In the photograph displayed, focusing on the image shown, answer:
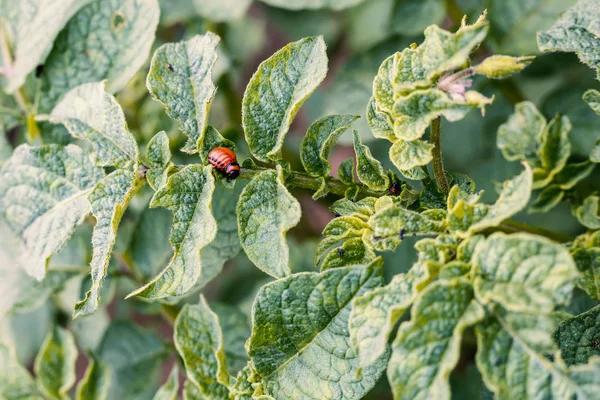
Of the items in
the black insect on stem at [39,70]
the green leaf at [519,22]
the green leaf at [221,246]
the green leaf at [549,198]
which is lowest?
the green leaf at [221,246]

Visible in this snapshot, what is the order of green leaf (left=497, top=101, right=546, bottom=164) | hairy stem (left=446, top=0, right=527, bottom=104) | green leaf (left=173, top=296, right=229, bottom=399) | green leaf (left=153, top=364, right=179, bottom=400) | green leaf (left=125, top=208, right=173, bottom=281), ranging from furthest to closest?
hairy stem (left=446, top=0, right=527, bottom=104) → green leaf (left=125, top=208, right=173, bottom=281) → green leaf (left=153, top=364, right=179, bottom=400) → green leaf (left=173, top=296, right=229, bottom=399) → green leaf (left=497, top=101, right=546, bottom=164)

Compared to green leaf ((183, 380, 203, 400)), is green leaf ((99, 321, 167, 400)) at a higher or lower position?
lower

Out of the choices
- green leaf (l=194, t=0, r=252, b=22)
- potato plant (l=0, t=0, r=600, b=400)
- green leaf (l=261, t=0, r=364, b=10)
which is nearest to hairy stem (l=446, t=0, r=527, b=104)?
potato plant (l=0, t=0, r=600, b=400)

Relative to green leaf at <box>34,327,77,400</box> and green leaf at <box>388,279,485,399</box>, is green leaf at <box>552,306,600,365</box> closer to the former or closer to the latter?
green leaf at <box>388,279,485,399</box>

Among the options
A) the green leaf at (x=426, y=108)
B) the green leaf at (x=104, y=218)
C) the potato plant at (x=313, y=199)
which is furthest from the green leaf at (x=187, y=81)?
the green leaf at (x=426, y=108)

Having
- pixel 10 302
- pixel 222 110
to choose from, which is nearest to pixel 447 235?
pixel 10 302

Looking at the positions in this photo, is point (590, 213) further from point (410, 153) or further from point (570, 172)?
point (410, 153)

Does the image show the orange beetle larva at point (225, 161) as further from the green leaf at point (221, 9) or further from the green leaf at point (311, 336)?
the green leaf at point (221, 9)
